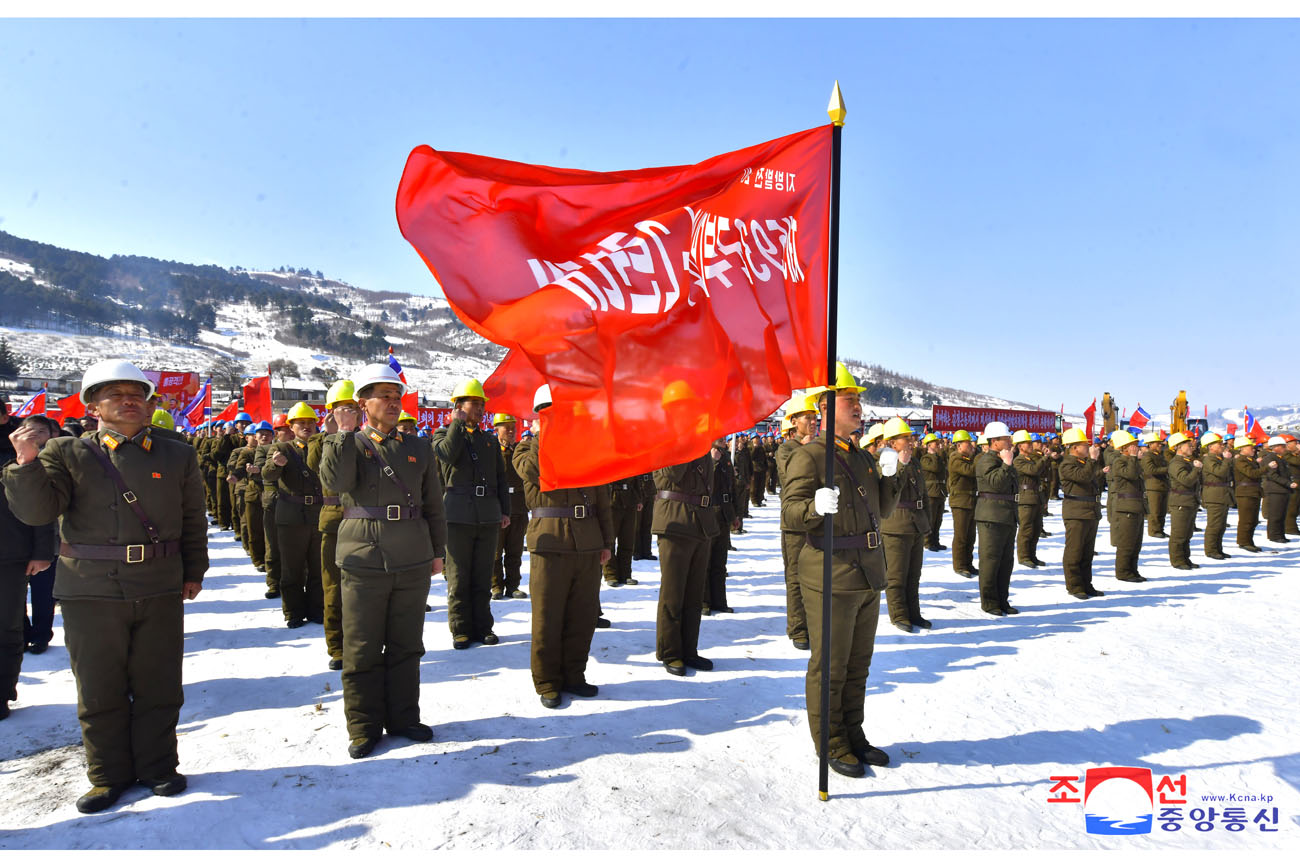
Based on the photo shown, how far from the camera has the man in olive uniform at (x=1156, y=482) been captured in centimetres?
1292

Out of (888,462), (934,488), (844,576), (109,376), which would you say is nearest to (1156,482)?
(934,488)

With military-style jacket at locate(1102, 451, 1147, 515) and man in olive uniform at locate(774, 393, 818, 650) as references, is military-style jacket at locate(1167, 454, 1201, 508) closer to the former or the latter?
military-style jacket at locate(1102, 451, 1147, 515)

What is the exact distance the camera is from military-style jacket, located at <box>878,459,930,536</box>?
330 inches

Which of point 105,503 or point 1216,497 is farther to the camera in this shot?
point 1216,497

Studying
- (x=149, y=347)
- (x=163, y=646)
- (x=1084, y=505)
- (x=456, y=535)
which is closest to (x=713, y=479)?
(x=456, y=535)

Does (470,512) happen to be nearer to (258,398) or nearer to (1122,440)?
(1122,440)

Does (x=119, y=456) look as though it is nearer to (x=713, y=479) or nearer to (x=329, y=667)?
(x=329, y=667)

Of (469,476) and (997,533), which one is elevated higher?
(469,476)

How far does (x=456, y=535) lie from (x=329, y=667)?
1.65 m

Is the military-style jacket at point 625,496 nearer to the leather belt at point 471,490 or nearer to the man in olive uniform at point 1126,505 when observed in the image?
the leather belt at point 471,490

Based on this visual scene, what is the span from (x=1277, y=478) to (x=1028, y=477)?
10294 mm

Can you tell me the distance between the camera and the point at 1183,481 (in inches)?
500

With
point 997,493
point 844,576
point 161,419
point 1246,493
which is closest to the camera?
point 844,576

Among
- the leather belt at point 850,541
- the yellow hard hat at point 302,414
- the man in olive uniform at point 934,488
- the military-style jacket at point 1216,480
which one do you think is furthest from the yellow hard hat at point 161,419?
the military-style jacket at point 1216,480
